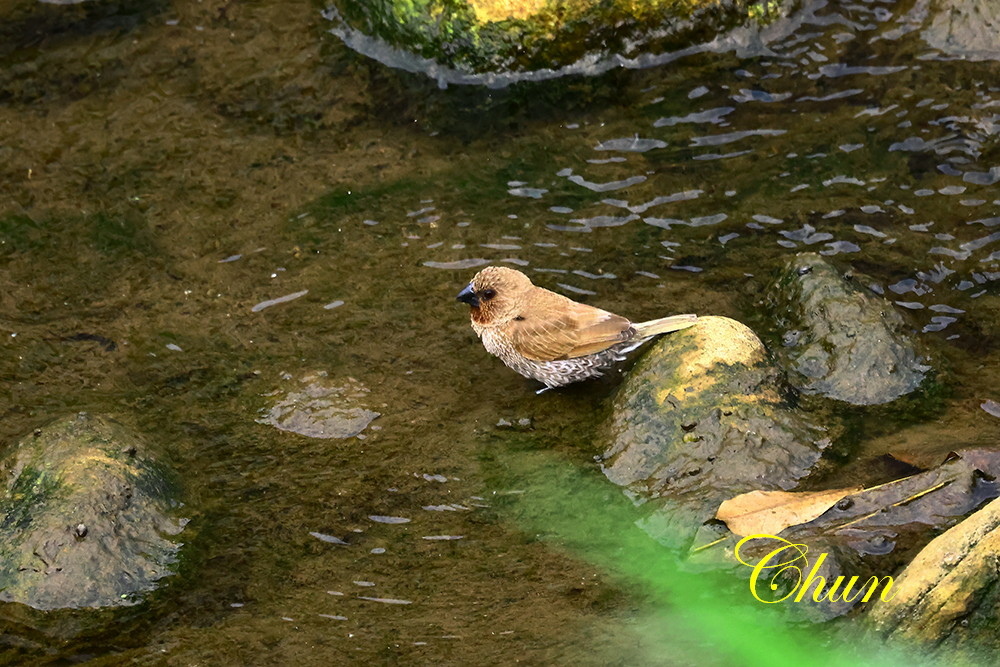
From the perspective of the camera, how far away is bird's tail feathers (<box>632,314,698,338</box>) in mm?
5895

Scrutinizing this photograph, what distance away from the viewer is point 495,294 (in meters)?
6.27

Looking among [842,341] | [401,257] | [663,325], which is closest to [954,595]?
[842,341]

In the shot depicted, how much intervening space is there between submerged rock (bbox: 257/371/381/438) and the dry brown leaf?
1.95 meters

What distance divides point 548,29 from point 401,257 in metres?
2.29

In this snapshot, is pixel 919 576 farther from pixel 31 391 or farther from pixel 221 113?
pixel 221 113

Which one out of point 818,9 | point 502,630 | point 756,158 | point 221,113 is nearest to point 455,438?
point 502,630

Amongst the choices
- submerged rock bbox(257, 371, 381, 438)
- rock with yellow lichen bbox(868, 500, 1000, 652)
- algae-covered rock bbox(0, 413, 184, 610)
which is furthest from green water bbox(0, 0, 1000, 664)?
rock with yellow lichen bbox(868, 500, 1000, 652)

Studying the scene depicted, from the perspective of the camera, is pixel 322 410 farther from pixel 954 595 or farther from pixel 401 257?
pixel 954 595

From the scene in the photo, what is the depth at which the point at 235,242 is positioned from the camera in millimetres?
7086

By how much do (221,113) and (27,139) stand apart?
4.35 feet

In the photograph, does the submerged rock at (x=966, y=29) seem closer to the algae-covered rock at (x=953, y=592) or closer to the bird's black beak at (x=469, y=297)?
the bird's black beak at (x=469, y=297)

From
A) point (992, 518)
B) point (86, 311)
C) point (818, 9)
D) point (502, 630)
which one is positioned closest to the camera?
point (992, 518)

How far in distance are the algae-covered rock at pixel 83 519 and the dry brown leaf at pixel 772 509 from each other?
2.47 meters

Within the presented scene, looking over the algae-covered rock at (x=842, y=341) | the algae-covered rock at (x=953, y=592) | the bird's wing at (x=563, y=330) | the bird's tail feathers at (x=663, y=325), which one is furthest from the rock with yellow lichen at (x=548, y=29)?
the algae-covered rock at (x=953, y=592)
